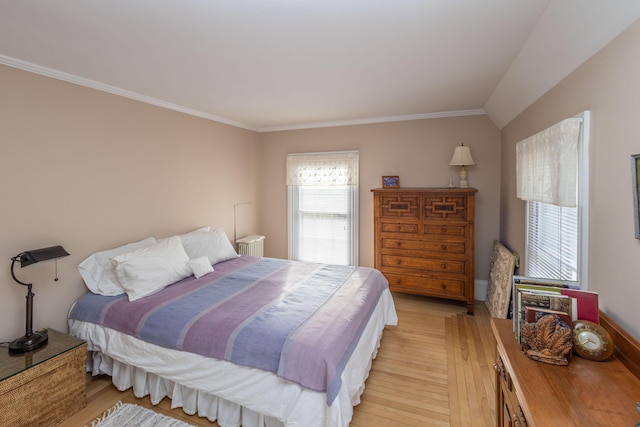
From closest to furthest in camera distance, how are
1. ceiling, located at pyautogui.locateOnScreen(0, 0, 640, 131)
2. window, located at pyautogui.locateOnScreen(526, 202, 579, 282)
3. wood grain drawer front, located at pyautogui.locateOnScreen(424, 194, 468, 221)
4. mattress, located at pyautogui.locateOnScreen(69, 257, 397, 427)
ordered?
ceiling, located at pyautogui.locateOnScreen(0, 0, 640, 131) → mattress, located at pyautogui.locateOnScreen(69, 257, 397, 427) → window, located at pyautogui.locateOnScreen(526, 202, 579, 282) → wood grain drawer front, located at pyautogui.locateOnScreen(424, 194, 468, 221)

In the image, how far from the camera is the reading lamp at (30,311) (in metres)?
2.01

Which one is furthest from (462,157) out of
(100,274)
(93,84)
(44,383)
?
(44,383)

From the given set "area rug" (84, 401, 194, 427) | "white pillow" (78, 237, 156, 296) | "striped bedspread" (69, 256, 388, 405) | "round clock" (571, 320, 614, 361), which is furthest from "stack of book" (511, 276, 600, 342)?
"white pillow" (78, 237, 156, 296)

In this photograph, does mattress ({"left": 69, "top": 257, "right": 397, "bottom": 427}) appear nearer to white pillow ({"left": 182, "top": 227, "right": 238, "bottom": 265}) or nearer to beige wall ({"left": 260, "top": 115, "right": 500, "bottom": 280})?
white pillow ({"left": 182, "top": 227, "right": 238, "bottom": 265})

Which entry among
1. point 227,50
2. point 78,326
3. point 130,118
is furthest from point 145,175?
point 227,50

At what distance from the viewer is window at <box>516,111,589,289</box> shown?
1.71 meters

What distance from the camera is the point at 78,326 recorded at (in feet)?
8.04

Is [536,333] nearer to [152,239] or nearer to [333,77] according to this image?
[333,77]

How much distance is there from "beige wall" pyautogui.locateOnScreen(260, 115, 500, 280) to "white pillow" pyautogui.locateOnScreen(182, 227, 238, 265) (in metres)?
1.45

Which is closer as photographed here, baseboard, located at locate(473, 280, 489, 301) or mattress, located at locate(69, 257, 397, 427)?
mattress, located at locate(69, 257, 397, 427)

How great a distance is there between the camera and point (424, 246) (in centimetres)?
372

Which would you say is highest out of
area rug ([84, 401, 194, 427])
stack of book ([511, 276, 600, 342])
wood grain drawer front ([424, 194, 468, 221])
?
wood grain drawer front ([424, 194, 468, 221])

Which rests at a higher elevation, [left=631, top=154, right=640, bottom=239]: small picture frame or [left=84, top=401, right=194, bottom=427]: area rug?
[left=631, top=154, right=640, bottom=239]: small picture frame

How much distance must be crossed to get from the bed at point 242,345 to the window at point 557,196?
1.39m
